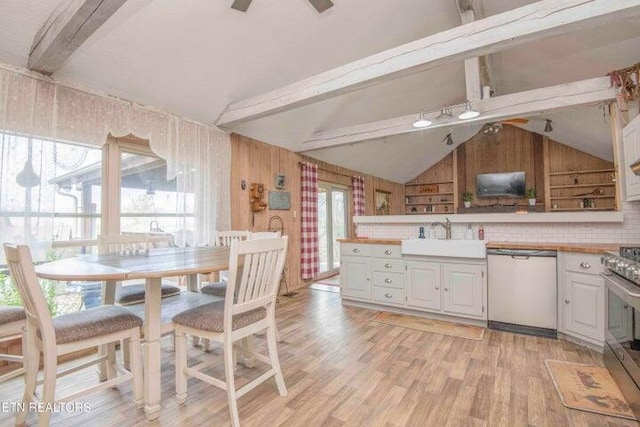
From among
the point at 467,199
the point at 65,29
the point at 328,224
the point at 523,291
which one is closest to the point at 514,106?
the point at 523,291

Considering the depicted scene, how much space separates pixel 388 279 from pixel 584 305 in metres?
1.69

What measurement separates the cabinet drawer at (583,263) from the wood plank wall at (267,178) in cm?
329

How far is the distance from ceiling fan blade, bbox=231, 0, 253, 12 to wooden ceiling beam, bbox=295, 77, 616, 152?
7.69ft

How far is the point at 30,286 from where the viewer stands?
136 cm

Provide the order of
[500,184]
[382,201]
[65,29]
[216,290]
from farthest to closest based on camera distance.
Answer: [382,201]
[500,184]
[216,290]
[65,29]

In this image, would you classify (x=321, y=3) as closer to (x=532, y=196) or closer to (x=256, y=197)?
(x=256, y=197)

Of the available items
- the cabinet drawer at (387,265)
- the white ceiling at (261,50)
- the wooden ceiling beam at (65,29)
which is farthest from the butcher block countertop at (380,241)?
the wooden ceiling beam at (65,29)

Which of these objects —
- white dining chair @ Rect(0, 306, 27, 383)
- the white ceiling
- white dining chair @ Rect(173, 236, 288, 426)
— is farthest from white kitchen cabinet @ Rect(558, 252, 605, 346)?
white dining chair @ Rect(0, 306, 27, 383)

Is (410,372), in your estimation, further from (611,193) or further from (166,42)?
(611,193)

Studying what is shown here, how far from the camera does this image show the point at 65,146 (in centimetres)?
238

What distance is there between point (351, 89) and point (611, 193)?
705 cm

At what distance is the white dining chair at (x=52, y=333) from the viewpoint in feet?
4.52

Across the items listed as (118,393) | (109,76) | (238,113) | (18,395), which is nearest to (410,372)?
(118,393)

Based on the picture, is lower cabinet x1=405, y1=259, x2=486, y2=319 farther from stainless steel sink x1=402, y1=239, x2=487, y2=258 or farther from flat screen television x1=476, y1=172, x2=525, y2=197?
flat screen television x1=476, y1=172, x2=525, y2=197
